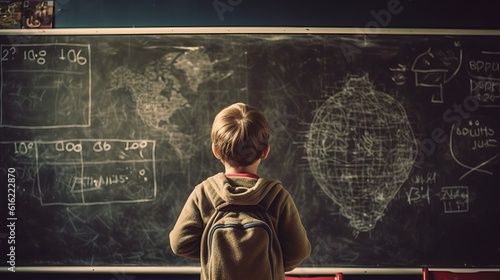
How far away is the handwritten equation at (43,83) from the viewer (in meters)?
2.58

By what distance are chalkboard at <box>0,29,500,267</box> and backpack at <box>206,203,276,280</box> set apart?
1.26 meters

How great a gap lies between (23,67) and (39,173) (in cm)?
59

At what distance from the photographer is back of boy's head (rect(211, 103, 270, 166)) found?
51.5 inches

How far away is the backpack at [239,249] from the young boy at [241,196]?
→ 11 millimetres

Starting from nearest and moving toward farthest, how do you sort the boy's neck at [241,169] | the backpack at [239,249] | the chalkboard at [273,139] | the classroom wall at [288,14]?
the backpack at [239,249] < the boy's neck at [241,169] < the chalkboard at [273,139] < the classroom wall at [288,14]

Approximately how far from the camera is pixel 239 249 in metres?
Result: 1.26

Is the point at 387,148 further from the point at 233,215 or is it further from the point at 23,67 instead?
the point at 23,67

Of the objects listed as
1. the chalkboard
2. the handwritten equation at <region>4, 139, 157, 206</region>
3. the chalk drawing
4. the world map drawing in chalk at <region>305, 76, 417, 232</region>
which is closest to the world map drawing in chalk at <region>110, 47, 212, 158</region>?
the chalkboard

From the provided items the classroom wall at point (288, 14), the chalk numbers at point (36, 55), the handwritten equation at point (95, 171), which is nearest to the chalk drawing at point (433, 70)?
the classroom wall at point (288, 14)

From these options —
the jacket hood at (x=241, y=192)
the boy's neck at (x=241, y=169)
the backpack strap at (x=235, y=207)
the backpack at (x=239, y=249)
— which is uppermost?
the boy's neck at (x=241, y=169)

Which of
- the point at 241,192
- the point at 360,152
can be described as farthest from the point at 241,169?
the point at 360,152

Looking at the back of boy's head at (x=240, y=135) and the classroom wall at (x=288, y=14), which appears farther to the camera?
the classroom wall at (x=288, y=14)

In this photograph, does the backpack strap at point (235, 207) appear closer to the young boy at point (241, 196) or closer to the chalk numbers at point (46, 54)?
the young boy at point (241, 196)

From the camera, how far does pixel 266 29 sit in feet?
8.45
